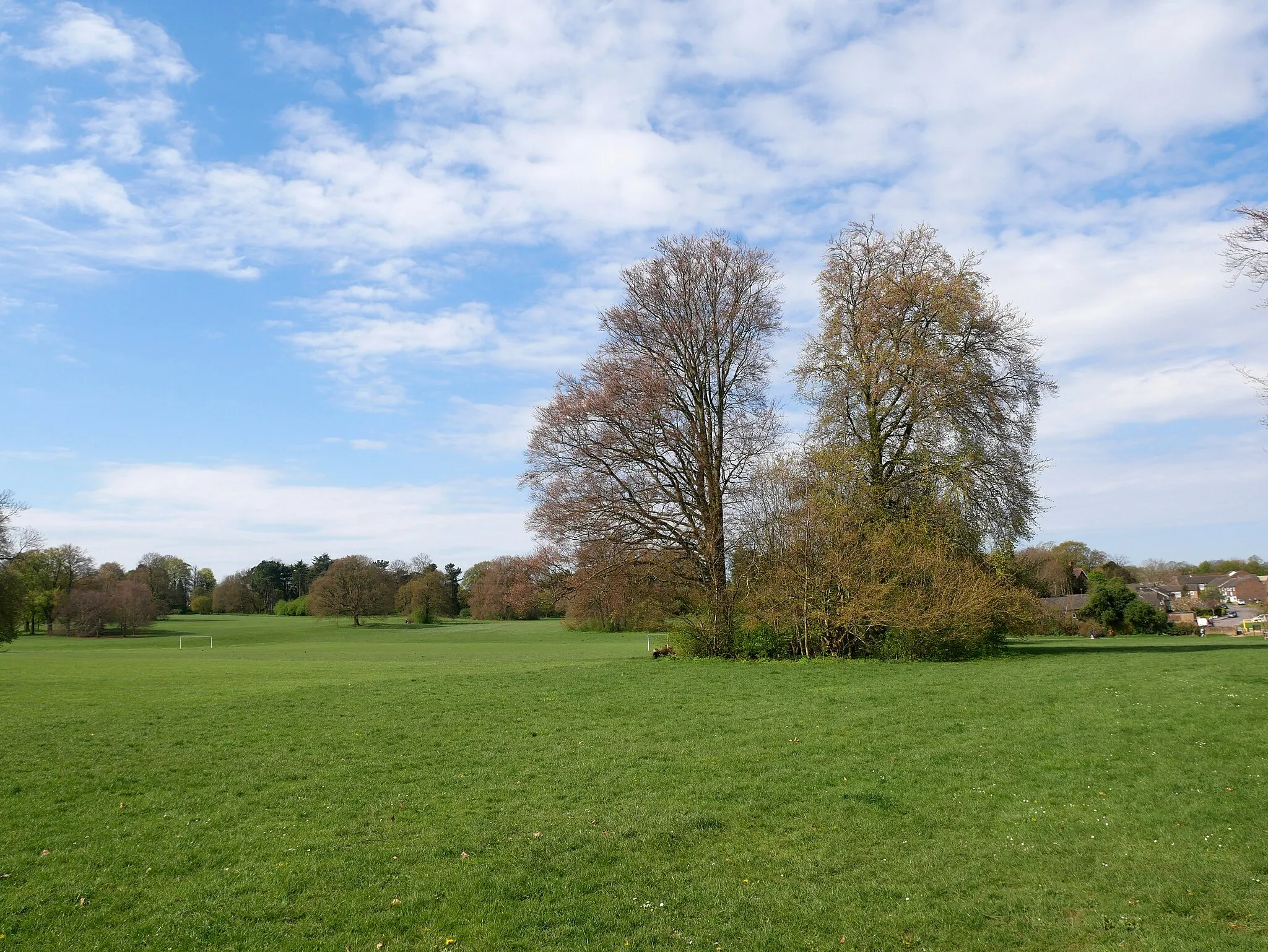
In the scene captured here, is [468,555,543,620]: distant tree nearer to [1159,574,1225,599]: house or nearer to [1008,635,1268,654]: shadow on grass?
[1008,635,1268,654]: shadow on grass

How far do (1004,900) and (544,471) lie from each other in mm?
25531

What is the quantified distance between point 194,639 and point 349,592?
27854 mm

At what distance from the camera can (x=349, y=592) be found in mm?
102625

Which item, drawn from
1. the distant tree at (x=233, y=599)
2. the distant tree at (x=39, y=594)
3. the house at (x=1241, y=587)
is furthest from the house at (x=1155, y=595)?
the distant tree at (x=233, y=599)

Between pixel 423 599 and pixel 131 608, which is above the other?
pixel 131 608

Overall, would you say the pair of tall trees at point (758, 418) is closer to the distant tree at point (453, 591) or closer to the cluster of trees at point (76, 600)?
the cluster of trees at point (76, 600)

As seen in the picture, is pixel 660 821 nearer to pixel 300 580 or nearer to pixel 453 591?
pixel 453 591

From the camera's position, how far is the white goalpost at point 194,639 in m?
68.2

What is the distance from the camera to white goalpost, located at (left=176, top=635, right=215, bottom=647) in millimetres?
68150

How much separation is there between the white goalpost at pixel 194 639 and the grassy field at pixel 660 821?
180ft

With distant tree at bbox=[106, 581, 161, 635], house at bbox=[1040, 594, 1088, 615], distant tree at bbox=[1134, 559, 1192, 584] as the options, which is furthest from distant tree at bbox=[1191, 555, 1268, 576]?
distant tree at bbox=[106, 581, 161, 635]

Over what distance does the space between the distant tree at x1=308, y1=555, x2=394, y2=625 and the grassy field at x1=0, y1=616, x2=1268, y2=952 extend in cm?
8732

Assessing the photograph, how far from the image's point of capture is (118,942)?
6.26m

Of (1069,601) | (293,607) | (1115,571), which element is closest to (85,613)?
(293,607)
